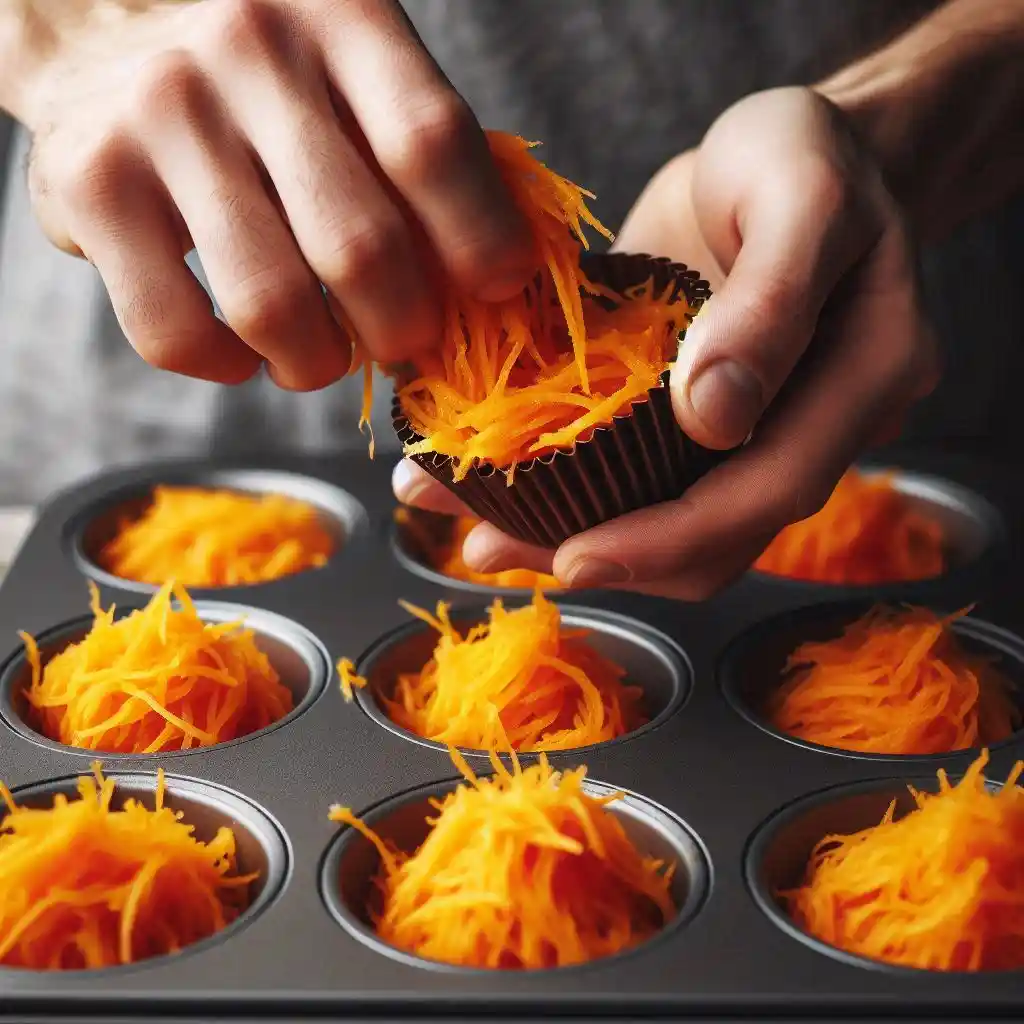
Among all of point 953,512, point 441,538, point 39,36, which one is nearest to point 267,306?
point 39,36

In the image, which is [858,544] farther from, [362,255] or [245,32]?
[245,32]

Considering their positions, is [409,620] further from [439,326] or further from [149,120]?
[149,120]

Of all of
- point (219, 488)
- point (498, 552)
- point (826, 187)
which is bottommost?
point (219, 488)

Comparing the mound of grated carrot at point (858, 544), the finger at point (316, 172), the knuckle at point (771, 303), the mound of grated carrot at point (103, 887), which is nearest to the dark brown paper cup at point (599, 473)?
the knuckle at point (771, 303)

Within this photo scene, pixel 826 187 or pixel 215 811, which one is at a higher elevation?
pixel 826 187

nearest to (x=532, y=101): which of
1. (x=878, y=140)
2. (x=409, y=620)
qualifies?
(x=878, y=140)

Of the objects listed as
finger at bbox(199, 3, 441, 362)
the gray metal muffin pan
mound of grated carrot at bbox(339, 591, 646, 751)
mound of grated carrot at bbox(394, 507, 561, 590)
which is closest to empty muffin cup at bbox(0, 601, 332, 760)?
the gray metal muffin pan
